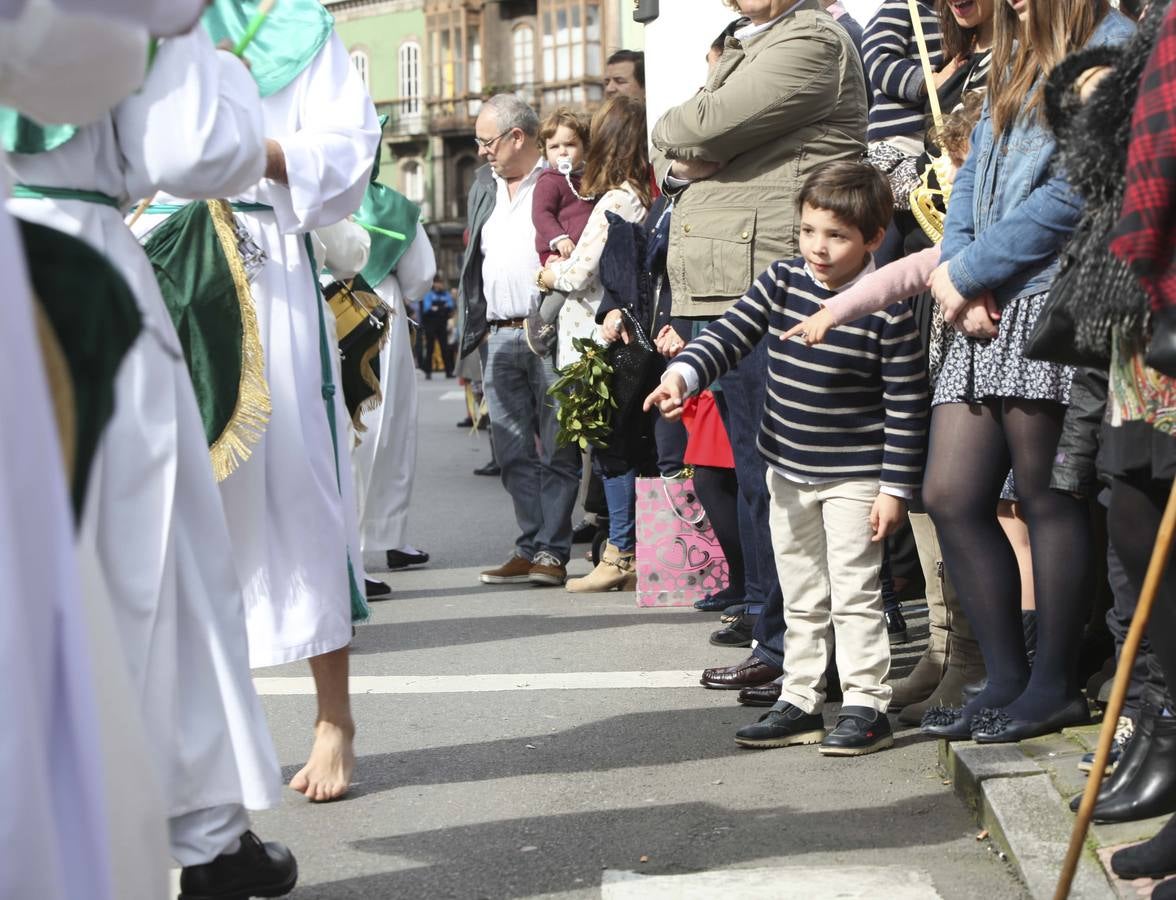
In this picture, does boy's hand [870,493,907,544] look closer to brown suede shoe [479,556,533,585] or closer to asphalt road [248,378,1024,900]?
asphalt road [248,378,1024,900]

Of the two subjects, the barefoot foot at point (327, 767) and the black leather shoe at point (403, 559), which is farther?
the black leather shoe at point (403, 559)

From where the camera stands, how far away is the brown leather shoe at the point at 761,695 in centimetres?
527

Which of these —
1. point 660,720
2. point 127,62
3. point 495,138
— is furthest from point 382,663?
point 127,62

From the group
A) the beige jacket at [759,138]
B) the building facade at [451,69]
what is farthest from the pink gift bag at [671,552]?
the building facade at [451,69]

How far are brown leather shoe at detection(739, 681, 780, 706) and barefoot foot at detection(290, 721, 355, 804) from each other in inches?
55.6

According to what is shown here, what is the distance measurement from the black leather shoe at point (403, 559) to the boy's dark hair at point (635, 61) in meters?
2.71

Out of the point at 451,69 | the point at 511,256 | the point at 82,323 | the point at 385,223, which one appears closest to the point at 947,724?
the point at 82,323

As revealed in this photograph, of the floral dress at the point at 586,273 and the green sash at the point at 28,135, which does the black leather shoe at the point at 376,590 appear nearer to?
the floral dress at the point at 586,273

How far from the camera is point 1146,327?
3.12 metres

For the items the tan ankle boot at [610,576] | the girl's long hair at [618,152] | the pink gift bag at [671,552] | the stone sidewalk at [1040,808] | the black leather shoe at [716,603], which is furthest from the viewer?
the tan ankle boot at [610,576]

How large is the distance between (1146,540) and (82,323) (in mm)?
2106

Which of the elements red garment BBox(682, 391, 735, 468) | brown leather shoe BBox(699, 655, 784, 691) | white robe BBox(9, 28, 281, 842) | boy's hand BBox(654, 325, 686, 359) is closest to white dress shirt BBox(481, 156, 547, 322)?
red garment BBox(682, 391, 735, 468)

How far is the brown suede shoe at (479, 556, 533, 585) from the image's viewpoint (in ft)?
26.9

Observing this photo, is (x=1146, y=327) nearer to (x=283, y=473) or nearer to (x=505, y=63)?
(x=283, y=473)
